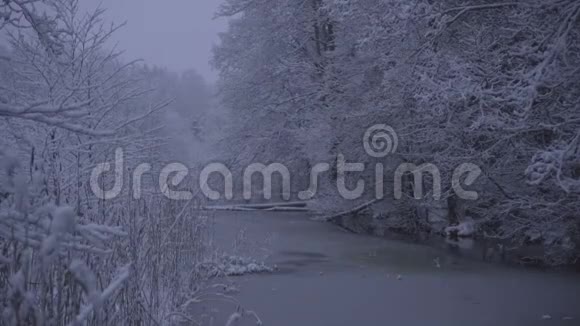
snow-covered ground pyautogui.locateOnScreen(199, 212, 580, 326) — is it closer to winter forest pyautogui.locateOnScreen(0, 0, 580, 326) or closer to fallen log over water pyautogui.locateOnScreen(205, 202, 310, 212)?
winter forest pyautogui.locateOnScreen(0, 0, 580, 326)

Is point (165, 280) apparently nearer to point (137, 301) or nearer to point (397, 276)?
point (137, 301)

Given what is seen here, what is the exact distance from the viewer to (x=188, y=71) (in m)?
64.2

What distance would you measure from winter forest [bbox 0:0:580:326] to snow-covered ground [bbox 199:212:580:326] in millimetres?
40

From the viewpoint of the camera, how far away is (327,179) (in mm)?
12477

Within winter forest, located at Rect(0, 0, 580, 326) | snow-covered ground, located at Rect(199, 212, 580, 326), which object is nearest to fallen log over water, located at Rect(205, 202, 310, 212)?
winter forest, located at Rect(0, 0, 580, 326)

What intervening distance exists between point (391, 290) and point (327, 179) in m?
6.88

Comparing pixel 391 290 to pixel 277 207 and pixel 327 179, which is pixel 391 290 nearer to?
pixel 327 179

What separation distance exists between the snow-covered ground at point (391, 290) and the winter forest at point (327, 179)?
0.04 metres

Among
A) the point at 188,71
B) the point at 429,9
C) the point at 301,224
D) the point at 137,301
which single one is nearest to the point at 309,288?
the point at 137,301

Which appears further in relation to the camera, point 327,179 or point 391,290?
point 327,179

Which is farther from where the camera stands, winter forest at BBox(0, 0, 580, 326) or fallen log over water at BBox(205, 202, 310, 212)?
fallen log over water at BBox(205, 202, 310, 212)

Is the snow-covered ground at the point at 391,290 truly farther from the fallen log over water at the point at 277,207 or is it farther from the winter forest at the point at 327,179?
the fallen log over water at the point at 277,207

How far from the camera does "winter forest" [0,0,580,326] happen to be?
233 centimetres

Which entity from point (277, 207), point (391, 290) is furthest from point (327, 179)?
point (391, 290)
